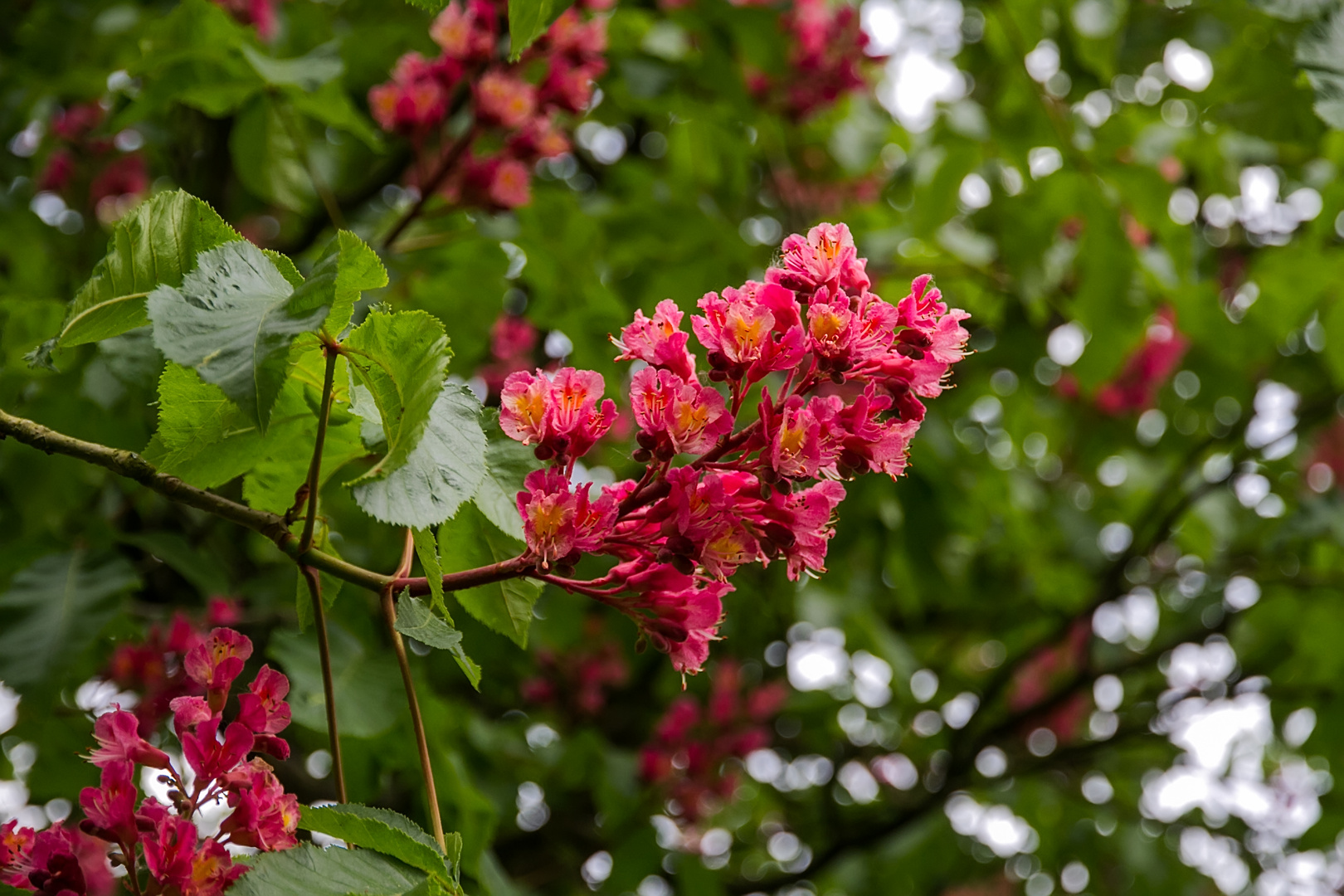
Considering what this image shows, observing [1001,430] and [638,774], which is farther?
[1001,430]

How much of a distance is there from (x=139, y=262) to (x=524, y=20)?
1.63 feet

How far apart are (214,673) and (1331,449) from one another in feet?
16.1

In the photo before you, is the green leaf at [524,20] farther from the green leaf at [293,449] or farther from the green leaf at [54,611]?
the green leaf at [54,611]

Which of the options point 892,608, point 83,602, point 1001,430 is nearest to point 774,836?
point 892,608

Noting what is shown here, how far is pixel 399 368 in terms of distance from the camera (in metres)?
1.11

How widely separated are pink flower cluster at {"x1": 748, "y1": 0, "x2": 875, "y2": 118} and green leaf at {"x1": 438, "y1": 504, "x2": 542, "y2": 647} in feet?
9.10

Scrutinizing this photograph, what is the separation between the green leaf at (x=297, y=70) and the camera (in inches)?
84.7

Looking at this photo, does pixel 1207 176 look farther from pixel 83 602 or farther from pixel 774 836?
pixel 83 602

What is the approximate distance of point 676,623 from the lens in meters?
1.25

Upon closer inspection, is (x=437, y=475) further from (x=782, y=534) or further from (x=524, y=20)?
(x=524, y=20)

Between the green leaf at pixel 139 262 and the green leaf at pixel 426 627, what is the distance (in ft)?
1.38

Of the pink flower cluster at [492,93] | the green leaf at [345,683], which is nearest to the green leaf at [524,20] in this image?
the green leaf at [345,683]

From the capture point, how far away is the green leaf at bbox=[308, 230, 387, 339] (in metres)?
1.06

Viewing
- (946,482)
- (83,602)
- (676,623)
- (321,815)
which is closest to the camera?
(321,815)
